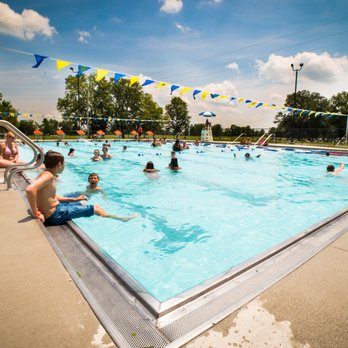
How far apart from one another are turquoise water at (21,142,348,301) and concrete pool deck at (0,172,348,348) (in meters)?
1.48

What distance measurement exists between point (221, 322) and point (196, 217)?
171 inches

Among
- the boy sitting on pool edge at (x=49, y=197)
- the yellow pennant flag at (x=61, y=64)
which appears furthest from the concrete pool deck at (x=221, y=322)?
the yellow pennant flag at (x=61, y=64)

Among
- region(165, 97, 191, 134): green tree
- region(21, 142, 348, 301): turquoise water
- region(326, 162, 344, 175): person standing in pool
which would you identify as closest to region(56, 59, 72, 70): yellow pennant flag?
region(21, 142, 348, 301): turquoise water

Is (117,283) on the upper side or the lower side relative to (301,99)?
lower

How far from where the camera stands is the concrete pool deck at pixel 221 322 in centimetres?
161

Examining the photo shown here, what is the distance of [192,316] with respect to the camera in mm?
1929

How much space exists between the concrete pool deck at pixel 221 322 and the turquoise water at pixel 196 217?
4.86ft

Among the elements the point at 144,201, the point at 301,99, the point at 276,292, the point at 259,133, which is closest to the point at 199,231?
the point at 144,201

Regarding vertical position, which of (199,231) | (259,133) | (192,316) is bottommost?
(199,231)

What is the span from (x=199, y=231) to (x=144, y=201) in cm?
259

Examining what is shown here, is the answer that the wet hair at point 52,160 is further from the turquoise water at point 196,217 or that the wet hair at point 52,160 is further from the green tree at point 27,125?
the green tree at point 27,125

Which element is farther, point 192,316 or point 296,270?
point 296,270

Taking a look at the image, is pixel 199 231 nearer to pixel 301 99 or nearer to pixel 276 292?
pixel 276 292

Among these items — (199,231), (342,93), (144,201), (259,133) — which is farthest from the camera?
(342,93)
